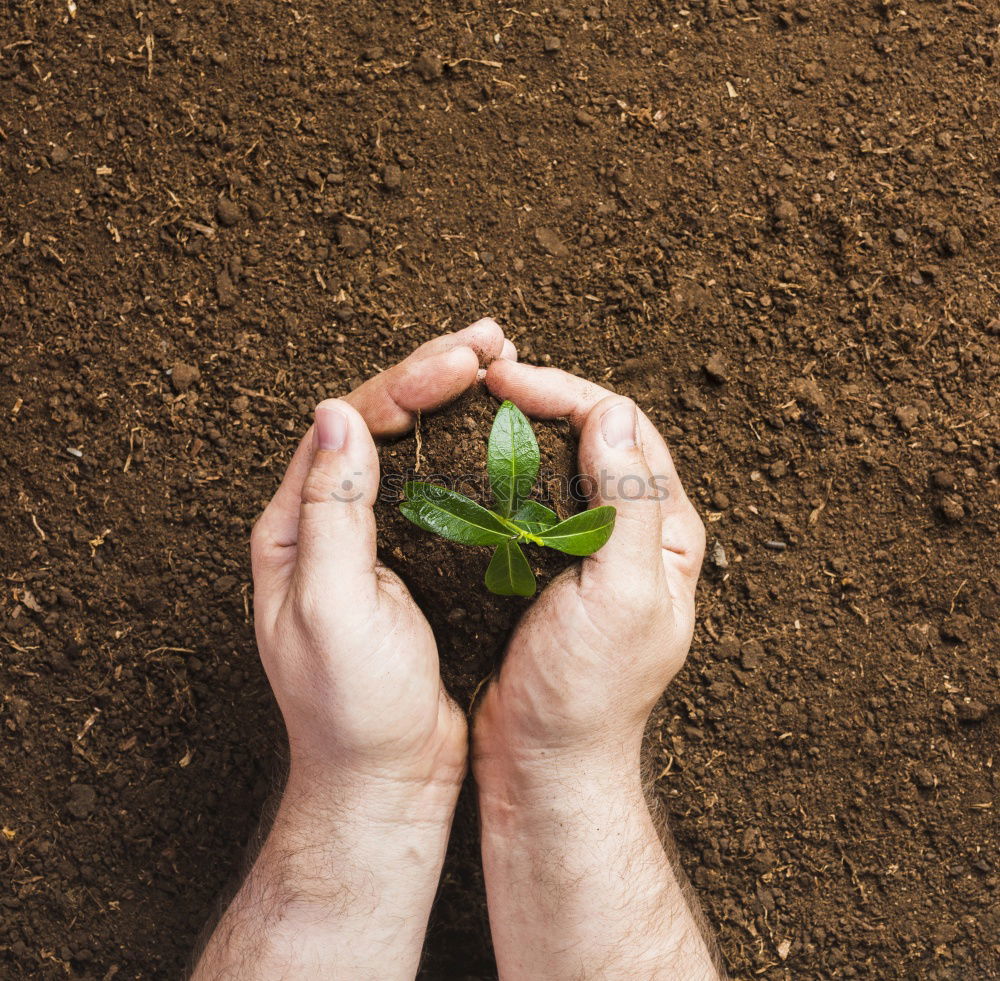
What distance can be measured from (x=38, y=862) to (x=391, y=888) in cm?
97

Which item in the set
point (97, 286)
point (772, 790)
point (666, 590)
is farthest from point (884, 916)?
point (97, 286)

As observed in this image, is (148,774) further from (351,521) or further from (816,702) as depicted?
(816,702)

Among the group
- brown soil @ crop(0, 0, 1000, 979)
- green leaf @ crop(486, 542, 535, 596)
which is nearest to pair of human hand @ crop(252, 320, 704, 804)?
green leaf @ crop(486, 542, 535, 596)

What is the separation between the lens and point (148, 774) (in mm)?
2324

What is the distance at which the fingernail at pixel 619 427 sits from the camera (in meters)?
1.88

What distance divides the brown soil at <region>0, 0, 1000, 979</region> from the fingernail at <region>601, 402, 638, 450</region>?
1.68ft

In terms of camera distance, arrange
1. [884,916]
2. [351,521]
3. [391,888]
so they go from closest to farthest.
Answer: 1. [351,521]
2. [391,888]
3. [884,916]

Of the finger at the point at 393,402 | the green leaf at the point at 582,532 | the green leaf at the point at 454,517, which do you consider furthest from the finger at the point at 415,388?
the green leaf at the point at 582,532

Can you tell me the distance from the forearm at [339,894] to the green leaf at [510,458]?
26.8 inches

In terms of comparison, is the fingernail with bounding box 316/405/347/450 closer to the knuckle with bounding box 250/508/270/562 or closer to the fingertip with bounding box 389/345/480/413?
the fingertip with bounding box 389/345/480/413

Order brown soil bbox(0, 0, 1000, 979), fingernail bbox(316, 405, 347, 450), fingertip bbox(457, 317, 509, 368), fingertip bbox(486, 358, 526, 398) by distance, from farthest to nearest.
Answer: brown soil bbox(0, 0, 1000, 979) < fingertip bbox(457, 317, 509, 368) < fingertip bbox(486, 358, 526, 398) < fingernail bbox(316, 405, 347, 450)

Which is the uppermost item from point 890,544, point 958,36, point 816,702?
point 958,36

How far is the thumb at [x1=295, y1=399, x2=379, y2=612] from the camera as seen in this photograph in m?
1.79

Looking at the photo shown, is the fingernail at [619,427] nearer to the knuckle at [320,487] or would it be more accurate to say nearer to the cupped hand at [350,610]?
the cupped hand at [350,610]
